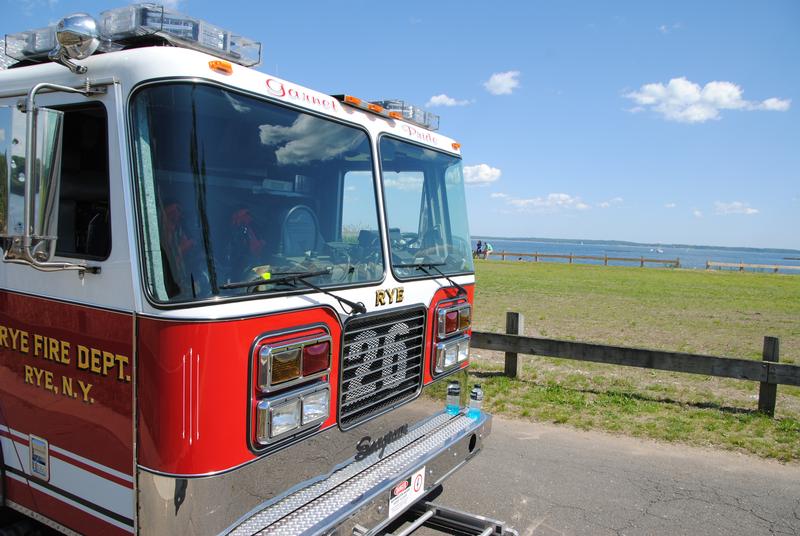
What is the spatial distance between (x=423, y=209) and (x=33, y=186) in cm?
246

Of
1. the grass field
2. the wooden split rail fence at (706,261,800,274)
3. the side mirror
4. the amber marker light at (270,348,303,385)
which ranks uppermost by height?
the side mirror

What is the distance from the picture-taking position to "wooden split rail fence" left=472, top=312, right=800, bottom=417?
6371 mm

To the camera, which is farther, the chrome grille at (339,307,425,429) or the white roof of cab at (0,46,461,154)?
the chrome grille at (339,307,425,429)

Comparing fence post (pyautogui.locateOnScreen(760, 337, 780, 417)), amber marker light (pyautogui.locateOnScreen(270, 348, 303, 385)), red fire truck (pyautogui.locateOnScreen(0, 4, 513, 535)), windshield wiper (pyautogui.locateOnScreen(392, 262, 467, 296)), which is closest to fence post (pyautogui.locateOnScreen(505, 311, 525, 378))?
fence post (pyautogui.locateOnScreen(760, 337, 780, 417))

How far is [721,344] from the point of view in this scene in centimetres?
1091

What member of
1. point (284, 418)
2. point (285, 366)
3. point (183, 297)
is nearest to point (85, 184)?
point (183, 297)

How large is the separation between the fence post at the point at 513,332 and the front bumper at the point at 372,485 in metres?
3.75

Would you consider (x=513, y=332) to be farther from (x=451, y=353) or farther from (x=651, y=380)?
(x=451, y=353)

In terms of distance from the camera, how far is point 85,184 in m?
2.62

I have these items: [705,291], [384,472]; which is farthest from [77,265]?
[705,291]

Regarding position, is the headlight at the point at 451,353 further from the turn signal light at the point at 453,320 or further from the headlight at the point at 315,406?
the headlight at the point at 315,406

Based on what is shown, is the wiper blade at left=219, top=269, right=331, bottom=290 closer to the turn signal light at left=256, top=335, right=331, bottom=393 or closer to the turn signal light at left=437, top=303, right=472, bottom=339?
the turn signal light at left=256, top=335, right=331, bottom=393

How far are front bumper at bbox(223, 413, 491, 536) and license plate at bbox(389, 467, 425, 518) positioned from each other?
1 centimetres

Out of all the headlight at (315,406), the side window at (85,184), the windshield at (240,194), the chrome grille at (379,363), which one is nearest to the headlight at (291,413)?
the headlight at (315,406)
